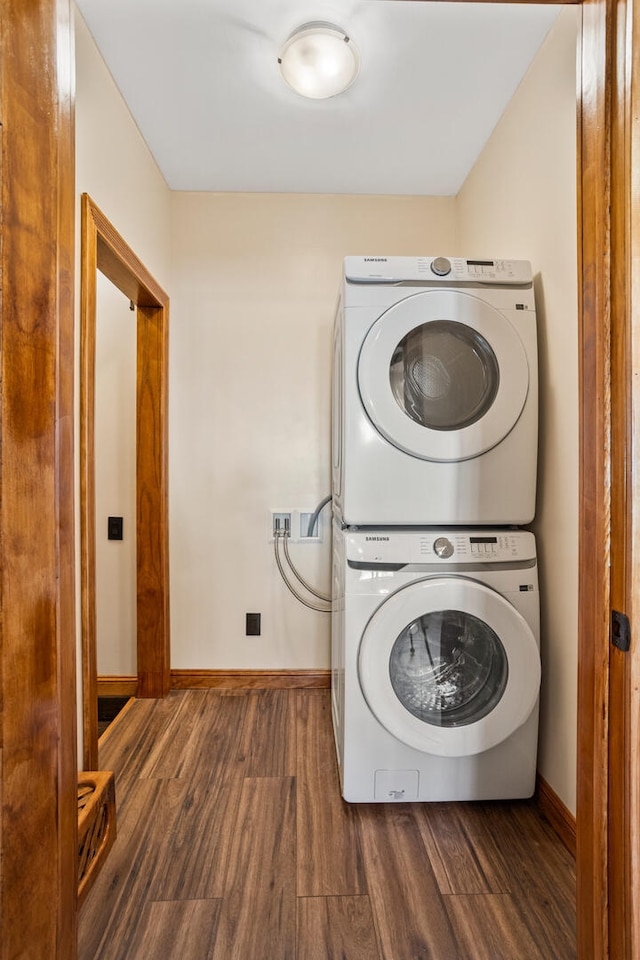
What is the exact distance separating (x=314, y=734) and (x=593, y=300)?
1.88m

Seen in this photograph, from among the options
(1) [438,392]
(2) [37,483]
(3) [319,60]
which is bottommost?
(2) [37,483]

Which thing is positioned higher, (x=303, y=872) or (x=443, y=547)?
(x=443, y=547)

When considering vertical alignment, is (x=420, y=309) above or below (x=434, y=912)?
above

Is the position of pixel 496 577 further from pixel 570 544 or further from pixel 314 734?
pixel 314 734

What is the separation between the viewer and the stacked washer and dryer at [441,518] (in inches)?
60.7

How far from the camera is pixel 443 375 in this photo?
163 centimetres

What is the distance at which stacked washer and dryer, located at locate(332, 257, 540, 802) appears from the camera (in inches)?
60.7

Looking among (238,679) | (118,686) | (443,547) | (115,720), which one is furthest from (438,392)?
(118,686)

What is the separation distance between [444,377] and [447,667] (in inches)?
36.4

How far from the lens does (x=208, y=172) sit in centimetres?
232

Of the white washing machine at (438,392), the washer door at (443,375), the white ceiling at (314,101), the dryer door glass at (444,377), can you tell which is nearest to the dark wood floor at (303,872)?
the white washing machine at (438,392)

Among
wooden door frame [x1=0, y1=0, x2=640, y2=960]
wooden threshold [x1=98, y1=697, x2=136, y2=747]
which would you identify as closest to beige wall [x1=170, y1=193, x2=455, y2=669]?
wooden threshold [x1=98, y1=697, x2=136, y2=747]

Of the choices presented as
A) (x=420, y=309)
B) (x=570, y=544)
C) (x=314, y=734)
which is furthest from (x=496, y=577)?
(x=314, y=734)

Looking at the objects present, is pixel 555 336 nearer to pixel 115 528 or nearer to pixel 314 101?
pixel 314 101
